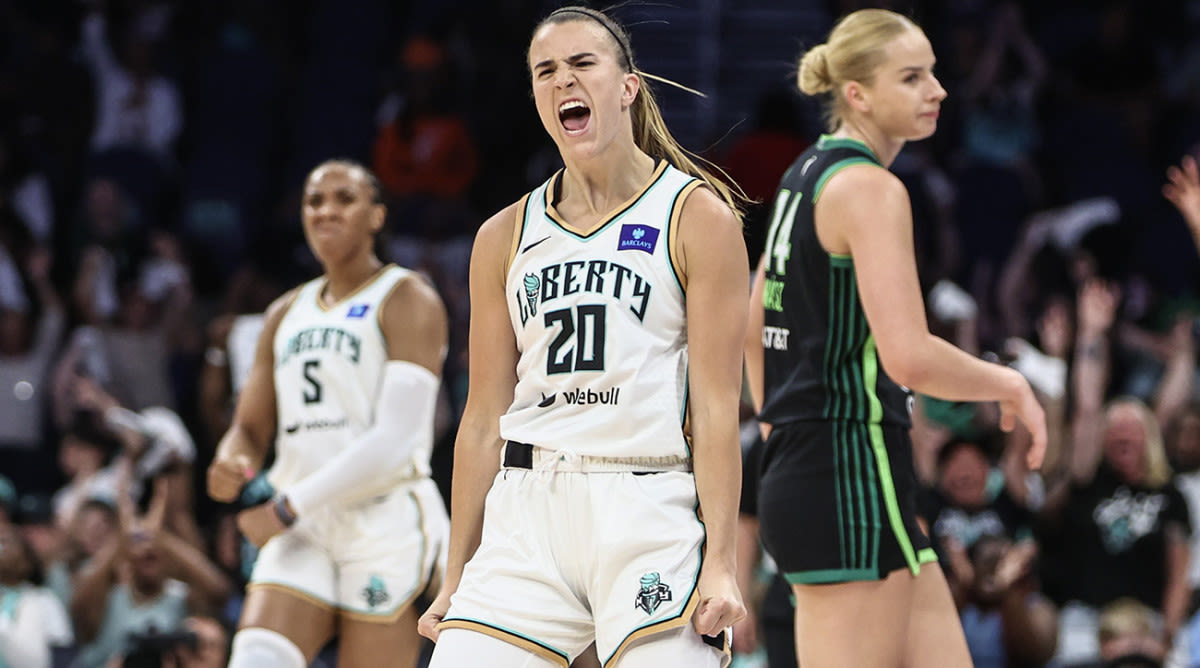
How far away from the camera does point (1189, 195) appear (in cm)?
522

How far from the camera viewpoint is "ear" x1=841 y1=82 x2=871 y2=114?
14.0 ft

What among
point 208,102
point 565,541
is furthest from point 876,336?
point 208,102

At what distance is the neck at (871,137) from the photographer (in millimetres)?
4297

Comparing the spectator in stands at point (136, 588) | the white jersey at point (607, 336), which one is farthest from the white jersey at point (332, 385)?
the spectator in stands at point (136, 588)

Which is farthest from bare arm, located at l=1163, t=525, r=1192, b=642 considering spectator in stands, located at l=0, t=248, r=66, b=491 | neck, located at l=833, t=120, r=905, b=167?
spectator in stands, located at l=0, t=248, r=66, b=491

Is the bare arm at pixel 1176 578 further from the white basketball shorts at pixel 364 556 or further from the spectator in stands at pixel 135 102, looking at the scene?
the spectator in stands at pixel 135 102

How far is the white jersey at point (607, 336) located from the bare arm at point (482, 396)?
0.07 m

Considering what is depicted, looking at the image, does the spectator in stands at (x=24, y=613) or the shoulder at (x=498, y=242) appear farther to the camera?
the spectator in stands at (x=24, y=613)

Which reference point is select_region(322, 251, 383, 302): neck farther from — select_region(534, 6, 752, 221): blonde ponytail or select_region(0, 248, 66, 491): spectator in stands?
select_region(0, 248, 66, 491): spectator in stands

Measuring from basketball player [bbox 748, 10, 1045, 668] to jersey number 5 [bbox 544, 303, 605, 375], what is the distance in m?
0.84

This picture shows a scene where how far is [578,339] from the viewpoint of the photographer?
339cm

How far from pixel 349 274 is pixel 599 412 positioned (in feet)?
7.96

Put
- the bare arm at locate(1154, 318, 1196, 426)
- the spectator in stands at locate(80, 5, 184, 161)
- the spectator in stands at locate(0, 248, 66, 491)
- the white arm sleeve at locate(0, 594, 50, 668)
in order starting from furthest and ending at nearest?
the spectator in stands at locate(80, 5, 184, 161)
the spectator in stands at locate(0, 248, 66, 491)
the bare arm at locate(1154, 318, 1196, 426)
the white arm sleeve at locate(0, 594, 50, 668)

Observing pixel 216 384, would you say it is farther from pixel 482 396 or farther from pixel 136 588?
pixel 482 396
